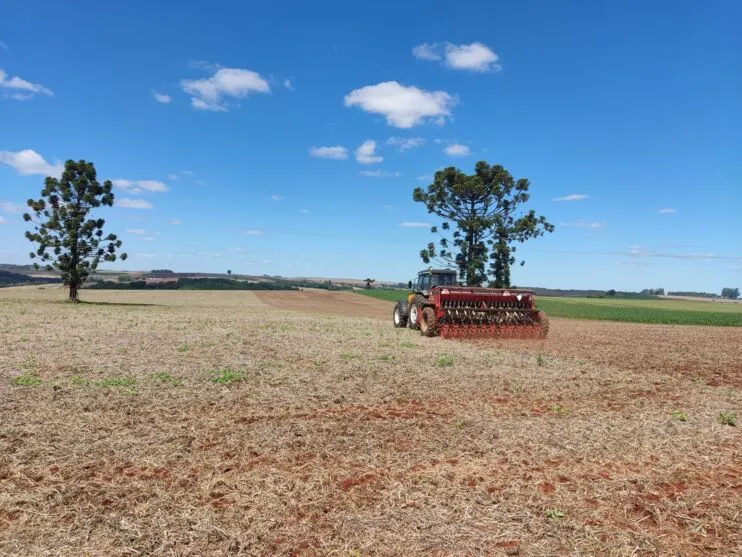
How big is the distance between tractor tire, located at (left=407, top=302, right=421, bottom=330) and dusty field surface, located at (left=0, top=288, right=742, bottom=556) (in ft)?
33.7

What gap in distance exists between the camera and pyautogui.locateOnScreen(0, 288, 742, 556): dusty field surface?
443 cm

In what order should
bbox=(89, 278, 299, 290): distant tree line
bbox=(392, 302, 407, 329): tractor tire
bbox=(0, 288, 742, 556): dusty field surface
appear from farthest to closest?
bbox=(89, 278, 299, 290): distant tree line → bbox=(392, 302, 407, 329): tractor tire → bbox=(0, 288, 742, 556): dusty field surface

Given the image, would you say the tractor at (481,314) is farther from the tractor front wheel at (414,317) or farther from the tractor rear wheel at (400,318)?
the tractor rear wheel at (400,318)

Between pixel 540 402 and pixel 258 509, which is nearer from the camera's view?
pixel 258 509

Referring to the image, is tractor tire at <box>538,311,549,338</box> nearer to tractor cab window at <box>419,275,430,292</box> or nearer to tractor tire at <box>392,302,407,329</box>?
tractor cab window at <box>419,275,430,292</box>

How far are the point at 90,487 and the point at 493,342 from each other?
1582cm

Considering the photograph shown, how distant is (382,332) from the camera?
2158 centimetres

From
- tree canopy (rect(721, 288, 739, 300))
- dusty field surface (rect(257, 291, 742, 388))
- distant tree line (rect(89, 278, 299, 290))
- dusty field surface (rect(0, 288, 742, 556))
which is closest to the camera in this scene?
dusty field surface (rect(0, 288, 742, 556))

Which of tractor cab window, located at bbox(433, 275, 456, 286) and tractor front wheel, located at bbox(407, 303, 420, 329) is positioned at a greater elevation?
tractor cab window, located at bbox(433, 275, 456, 286)

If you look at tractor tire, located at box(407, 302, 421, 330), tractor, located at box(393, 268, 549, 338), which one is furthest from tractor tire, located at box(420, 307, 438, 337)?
tractor tire, located at box(407, 302, 421, 330)

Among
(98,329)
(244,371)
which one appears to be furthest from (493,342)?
(98,329)

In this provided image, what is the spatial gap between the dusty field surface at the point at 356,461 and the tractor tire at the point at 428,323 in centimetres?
795

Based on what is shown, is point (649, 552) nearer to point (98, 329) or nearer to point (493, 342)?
point (493, 342)

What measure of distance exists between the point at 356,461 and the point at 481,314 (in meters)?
14.9
